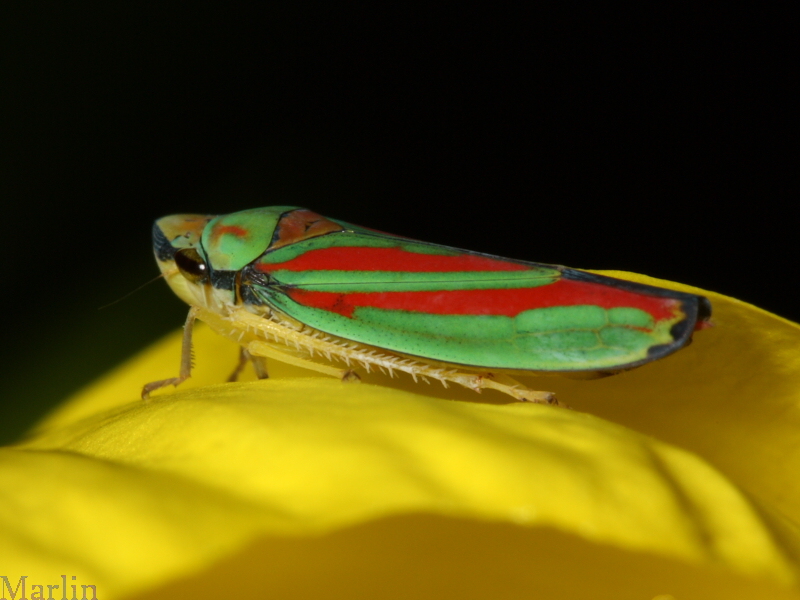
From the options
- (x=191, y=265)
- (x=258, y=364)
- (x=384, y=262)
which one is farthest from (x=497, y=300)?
(x=191, y=265)

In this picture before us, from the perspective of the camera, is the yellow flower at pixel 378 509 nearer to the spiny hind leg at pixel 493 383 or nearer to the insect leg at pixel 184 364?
the spiny hind leg at pixel 493 383

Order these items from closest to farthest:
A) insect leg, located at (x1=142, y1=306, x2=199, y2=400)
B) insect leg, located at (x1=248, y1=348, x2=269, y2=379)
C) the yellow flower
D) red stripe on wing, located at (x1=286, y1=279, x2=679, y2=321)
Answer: the yellow flower
red stripe on wing, located at (x1=286, y1=279, x2=679, y2=321)
insect leg, located at (x1=142, y1=306, x2=199, y2=400)
insect leg, located at (x1=248, y1=348, x2=269, y2=379)

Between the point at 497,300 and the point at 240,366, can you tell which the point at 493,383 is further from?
the point at 240,366

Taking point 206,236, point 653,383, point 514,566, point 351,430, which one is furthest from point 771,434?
point 206,236

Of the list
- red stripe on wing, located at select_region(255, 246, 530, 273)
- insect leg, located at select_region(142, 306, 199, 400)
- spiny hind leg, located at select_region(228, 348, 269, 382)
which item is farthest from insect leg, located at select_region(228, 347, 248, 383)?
red stripe on wing, located at select_region(255, 246, 530, 273)

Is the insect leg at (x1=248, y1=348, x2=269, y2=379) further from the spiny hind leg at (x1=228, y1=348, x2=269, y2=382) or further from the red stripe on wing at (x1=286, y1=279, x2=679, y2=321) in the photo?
the red stripe on wing at (x1=286, y1=279, x2=679, y2=321)

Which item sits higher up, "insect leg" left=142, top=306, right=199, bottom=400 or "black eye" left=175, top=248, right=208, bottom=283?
"black eye" left=175, top=248, right=208, bottom=283
